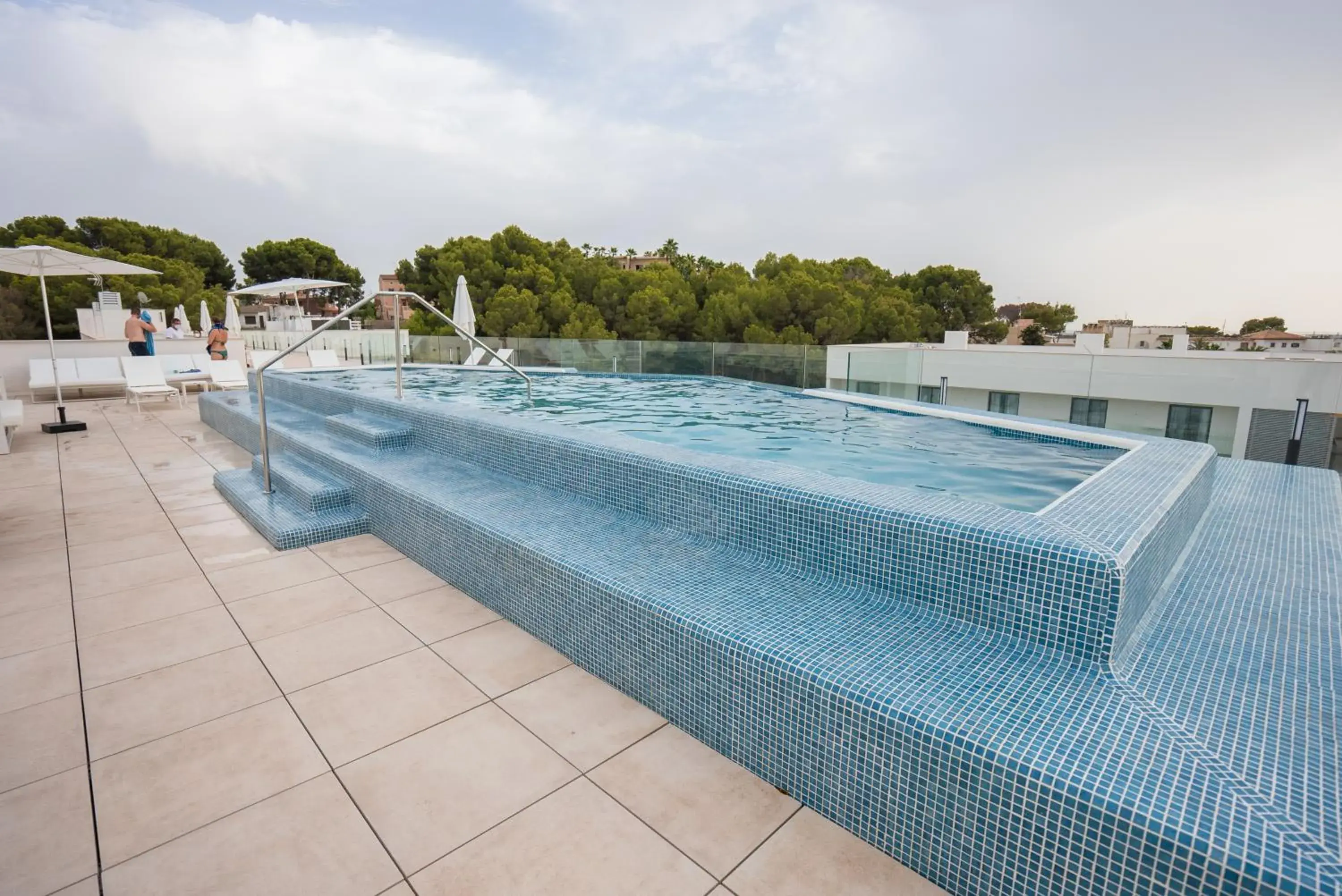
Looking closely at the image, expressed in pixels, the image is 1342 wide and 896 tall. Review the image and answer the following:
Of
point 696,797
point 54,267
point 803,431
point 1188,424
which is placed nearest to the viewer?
point 696,797

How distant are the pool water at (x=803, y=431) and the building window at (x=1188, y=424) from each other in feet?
20.8

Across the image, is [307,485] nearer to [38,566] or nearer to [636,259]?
[38,566]

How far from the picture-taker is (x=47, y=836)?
1.68 metres

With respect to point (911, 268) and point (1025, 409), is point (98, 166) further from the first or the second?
point (911, 268)

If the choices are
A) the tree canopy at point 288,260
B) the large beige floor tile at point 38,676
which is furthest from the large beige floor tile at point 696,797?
the tree canopy at point 288,260

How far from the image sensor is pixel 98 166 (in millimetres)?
22625

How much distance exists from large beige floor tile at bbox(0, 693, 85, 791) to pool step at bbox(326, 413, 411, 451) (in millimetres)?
2526

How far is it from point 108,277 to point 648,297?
20.6 metres

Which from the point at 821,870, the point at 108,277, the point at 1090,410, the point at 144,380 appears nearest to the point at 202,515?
the point at 821,870

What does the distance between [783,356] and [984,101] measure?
866cm

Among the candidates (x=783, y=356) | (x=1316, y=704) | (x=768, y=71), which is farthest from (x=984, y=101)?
(x=1316, y=704)

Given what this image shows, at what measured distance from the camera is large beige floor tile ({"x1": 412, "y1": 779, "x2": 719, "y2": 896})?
153cm

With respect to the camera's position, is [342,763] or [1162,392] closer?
[342,763]

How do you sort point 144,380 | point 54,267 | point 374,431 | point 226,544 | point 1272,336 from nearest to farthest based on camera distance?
point 226,544 < point 374,431 < point 54,267 < point 144,380 < point 1272,336
